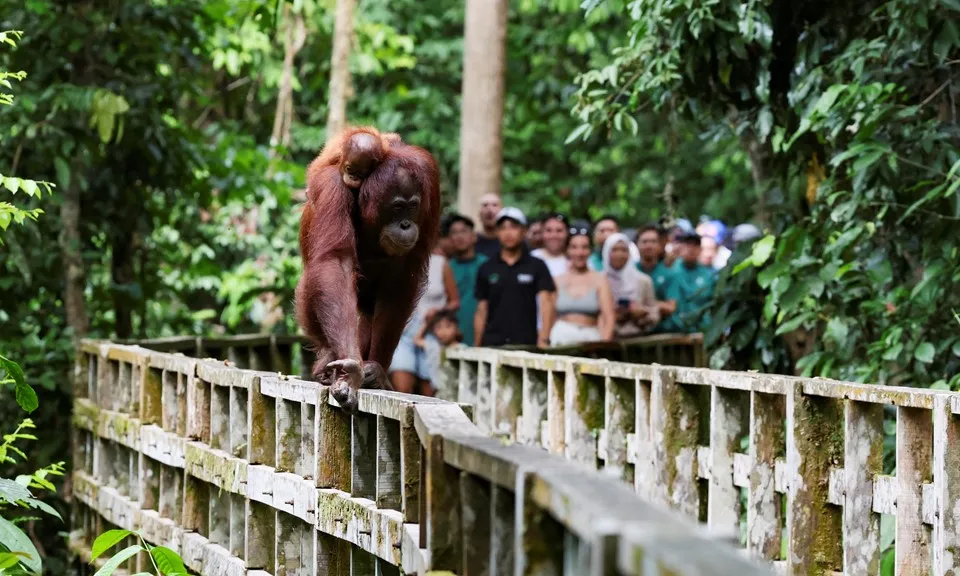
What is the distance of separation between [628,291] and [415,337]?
2.22m

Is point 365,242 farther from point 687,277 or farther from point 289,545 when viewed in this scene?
point 687,277

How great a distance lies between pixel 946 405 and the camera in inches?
173

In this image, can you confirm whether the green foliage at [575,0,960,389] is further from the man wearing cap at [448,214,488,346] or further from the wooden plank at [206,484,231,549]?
the wooden plank at [206,484,231,549]

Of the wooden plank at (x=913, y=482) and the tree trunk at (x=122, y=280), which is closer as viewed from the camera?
the wooden plank at (x=913, y=482)

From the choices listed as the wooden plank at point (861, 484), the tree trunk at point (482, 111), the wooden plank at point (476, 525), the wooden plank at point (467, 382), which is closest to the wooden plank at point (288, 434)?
the wooden plank at point (861, 484)

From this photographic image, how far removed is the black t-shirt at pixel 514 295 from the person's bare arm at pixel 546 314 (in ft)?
0.12

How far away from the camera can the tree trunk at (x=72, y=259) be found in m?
9.34

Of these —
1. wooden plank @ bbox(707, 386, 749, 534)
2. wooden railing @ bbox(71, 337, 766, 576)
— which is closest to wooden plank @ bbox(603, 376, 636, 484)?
wooden plank @ bbox(707, 386, 749, 534)

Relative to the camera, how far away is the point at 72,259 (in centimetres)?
938

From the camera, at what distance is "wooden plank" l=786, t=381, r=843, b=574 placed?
502 cm

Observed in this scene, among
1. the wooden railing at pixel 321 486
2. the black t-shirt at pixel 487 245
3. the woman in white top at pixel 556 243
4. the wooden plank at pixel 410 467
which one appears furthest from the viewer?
the black t-shirt at pixel 487 245

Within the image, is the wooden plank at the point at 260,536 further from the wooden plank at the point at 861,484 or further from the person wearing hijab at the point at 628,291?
the person wearing hijab at the point at 628,291

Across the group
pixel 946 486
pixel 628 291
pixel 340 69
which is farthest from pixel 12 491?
pixel 340 69

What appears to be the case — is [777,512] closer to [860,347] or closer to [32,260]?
[860,347]
